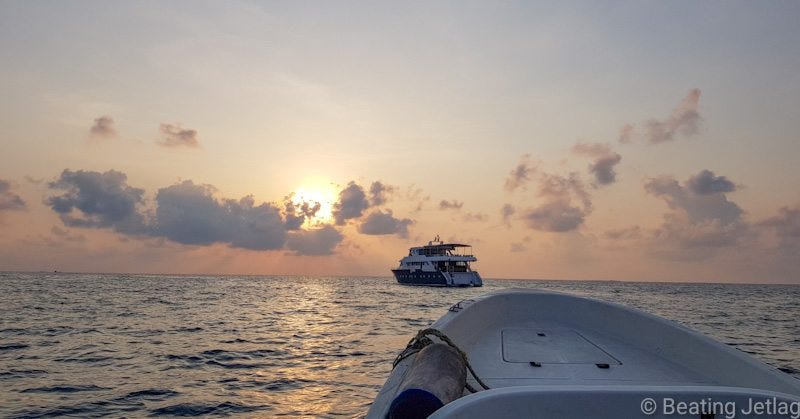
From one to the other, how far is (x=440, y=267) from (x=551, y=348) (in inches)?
2230

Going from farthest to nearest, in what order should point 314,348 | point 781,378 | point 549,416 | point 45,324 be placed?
point 45,324
point 314,348
point 781,378
point 549,416

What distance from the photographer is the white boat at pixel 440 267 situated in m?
61.3

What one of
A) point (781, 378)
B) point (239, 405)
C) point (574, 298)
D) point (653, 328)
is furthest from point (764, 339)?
point (239, 405)

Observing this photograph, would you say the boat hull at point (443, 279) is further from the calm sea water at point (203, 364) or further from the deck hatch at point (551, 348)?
the deck hatch at point (551, 348)

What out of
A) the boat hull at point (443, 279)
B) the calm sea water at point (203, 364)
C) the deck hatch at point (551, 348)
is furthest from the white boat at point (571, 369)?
the boat hull at point (443, 279)

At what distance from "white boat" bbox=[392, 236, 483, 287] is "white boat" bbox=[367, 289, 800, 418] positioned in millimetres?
52221

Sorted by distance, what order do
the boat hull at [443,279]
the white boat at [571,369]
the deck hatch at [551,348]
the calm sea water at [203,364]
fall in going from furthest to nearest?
the boat hull at [443,279], the calm sea water at [203,364], the deck hatch at [551,348], the white boat at [571,369]

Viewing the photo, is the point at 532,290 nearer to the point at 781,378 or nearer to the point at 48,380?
the point at 781,378

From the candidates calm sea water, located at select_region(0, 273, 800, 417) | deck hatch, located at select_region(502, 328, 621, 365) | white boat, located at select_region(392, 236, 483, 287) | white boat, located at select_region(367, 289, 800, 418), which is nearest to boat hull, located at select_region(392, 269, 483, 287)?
white boat, located at select_region(392, 236, 483, 287)

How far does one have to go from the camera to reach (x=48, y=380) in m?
9.70

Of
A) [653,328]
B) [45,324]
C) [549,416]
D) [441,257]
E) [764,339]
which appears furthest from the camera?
[441,257]

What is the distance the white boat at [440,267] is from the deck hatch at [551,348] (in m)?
52.7

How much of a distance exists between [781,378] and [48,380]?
519 inches

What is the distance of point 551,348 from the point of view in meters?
6.98
